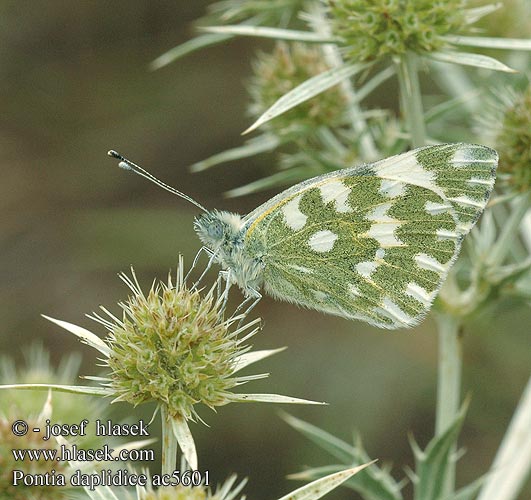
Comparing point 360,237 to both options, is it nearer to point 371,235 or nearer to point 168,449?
point 371,235

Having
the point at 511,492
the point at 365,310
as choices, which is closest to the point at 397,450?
the point at 511,492

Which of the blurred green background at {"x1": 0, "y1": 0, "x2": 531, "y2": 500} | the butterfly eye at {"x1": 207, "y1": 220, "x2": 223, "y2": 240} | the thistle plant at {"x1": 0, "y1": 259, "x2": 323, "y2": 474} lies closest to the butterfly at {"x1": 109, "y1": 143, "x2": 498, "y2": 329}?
the butterfly eye at {"x1": 207, "y1": 220, "x2": 223, "y2": 240}

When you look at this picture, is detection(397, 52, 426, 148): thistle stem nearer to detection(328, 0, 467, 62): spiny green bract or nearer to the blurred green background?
detection(328, 0, 467, 62): spiny green bract

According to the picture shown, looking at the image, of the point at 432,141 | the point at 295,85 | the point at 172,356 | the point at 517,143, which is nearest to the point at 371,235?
the point at 432,141

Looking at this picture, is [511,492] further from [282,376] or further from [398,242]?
Answer: [282,376]

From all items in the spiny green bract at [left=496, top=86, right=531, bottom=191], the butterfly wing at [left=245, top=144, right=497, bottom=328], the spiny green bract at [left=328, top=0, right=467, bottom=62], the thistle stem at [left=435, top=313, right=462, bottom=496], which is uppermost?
the spiny green bract at [left=328, top=0, right=467, bottom=62]

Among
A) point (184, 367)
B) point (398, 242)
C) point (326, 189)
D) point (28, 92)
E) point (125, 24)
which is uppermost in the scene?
point (125, 24)
